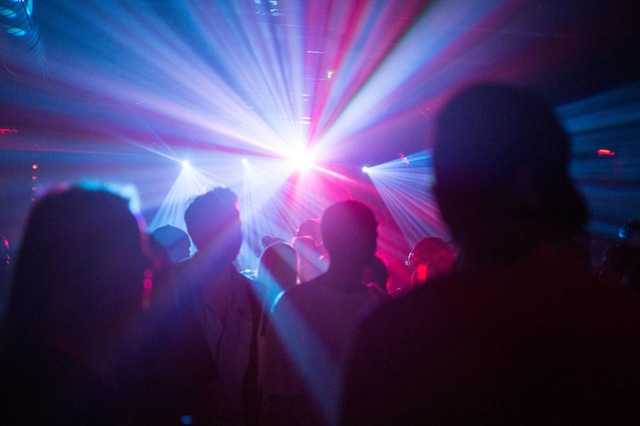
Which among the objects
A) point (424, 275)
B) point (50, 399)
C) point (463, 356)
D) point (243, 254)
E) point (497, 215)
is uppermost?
point (497, 215)

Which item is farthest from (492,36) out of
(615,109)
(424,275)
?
(424,275)

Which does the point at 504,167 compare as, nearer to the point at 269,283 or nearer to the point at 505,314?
the point at 505,314

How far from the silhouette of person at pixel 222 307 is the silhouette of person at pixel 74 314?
0.72 metres

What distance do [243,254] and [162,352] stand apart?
598 inches

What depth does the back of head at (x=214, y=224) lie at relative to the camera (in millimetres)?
2967

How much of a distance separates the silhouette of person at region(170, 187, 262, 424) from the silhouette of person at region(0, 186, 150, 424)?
0.72m

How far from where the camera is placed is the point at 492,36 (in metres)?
6.68

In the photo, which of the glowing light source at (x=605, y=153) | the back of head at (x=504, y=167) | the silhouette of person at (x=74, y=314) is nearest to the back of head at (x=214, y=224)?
the silhouette of person at (x=74, y=314)

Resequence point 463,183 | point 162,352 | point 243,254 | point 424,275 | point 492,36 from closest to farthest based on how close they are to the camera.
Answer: point 463,183, point 162,352, point 424,275, point 492,36, point 243,254

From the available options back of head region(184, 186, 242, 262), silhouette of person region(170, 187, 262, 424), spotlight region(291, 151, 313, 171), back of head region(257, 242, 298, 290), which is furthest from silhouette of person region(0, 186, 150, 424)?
spotlight region(291, 151, 313, 171)

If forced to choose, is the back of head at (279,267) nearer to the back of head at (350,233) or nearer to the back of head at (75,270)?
the back of head at (350,233)

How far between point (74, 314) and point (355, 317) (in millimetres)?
1252

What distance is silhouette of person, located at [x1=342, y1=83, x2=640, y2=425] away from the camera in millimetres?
902

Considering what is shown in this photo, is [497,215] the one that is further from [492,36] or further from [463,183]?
[492,36]
